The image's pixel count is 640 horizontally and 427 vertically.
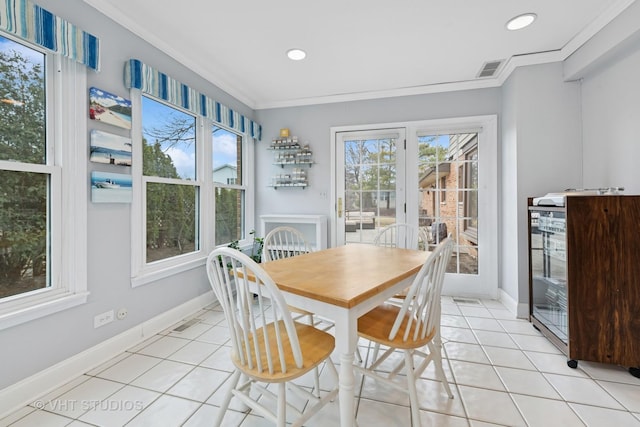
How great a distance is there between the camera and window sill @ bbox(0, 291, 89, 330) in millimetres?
1556

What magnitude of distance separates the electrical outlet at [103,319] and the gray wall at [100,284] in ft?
0.09

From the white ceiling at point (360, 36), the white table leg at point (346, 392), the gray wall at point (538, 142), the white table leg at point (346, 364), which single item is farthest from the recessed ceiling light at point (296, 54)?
the white table leg at point (346, 392)

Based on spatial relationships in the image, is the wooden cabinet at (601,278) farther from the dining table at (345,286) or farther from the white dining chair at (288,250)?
the white dining chair at (288,250)

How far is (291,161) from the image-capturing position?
12.8 feet

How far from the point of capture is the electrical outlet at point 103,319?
2.00m

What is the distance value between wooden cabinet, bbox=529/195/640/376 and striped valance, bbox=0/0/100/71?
335 centimetres

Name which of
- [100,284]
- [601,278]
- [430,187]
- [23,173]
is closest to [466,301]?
[430,187]

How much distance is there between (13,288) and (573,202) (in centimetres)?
355

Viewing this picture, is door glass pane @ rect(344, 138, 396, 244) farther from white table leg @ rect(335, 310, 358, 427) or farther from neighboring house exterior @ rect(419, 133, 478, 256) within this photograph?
white table leg @ rect(335, 310, 358, 427)

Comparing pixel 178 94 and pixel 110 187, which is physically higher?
pixel 178 94

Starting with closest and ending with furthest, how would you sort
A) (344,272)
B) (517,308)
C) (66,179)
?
(344,272)
(66,179)
(517,308)

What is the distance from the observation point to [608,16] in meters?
2.11

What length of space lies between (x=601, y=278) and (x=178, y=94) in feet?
11.8

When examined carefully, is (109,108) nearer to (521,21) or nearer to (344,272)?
(344,272)
